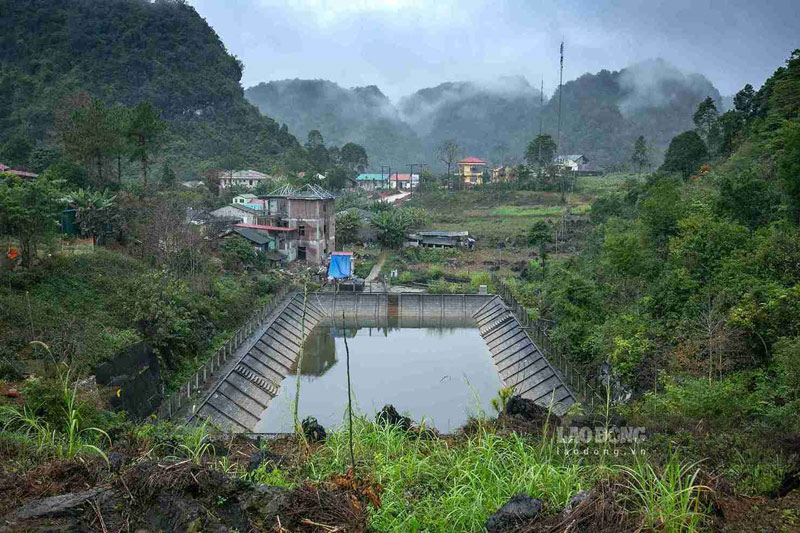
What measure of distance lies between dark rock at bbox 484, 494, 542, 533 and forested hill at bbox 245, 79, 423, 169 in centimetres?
10380

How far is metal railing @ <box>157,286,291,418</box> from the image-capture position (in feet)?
48.7

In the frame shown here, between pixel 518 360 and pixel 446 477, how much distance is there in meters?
16.0

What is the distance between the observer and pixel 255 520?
4.79 metres

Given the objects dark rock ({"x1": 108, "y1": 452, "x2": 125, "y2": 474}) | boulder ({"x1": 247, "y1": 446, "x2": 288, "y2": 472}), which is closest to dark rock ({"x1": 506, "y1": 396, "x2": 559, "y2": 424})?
boulder ({"x1": 247, "y1": 446, "x2": 288, "y2": 472})

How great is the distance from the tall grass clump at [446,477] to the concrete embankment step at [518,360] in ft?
28.3

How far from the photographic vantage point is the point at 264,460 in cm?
644

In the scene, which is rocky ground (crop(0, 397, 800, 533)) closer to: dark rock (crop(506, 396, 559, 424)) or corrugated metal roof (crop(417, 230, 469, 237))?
dark rock (crop(506, 396, 559, 424))

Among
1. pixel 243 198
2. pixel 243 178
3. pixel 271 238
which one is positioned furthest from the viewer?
pixel 243 178

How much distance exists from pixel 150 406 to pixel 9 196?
7954mm

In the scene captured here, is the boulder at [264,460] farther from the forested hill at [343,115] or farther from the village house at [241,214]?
the forested hill at [343,115]

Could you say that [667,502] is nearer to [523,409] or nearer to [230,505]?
[230,505]

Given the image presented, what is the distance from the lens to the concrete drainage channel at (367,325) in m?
16.7

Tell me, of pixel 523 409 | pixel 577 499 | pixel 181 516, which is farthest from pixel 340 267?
pixel 577 499

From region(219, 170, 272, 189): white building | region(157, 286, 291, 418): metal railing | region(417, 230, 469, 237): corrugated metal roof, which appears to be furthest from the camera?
region(219, 170, 272, 189): white building
